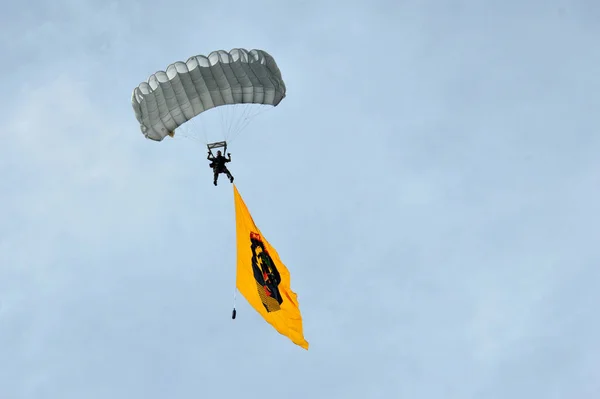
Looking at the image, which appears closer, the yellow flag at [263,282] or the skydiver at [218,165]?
the yellow flag at [263,282]

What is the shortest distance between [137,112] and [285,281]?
10.1 meters

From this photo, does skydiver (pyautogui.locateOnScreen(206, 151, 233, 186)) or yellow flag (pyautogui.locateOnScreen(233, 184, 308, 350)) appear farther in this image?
skydiver (pyautogui.locateOnScreen(206, 151, 233, 186))

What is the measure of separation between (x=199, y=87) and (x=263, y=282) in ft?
30.6

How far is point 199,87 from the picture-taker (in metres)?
44.0

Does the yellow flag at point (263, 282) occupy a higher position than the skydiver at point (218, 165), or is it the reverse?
the skydiver at point (218, 165)

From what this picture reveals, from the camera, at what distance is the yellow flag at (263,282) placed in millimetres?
40062

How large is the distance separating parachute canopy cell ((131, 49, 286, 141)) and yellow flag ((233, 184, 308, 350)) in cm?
503

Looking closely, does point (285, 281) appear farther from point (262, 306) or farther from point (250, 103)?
point (250, 103)

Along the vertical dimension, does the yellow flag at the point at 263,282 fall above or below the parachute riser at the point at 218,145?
below

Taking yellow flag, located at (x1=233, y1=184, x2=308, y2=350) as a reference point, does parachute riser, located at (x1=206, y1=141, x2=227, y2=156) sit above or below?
above

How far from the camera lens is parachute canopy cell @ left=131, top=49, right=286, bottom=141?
43.6 meters

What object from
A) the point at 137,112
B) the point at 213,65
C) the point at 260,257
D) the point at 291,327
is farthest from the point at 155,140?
the point at 291,327

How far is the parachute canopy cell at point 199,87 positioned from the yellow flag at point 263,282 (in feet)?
16.5

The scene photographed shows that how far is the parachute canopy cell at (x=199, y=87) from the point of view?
143ft
